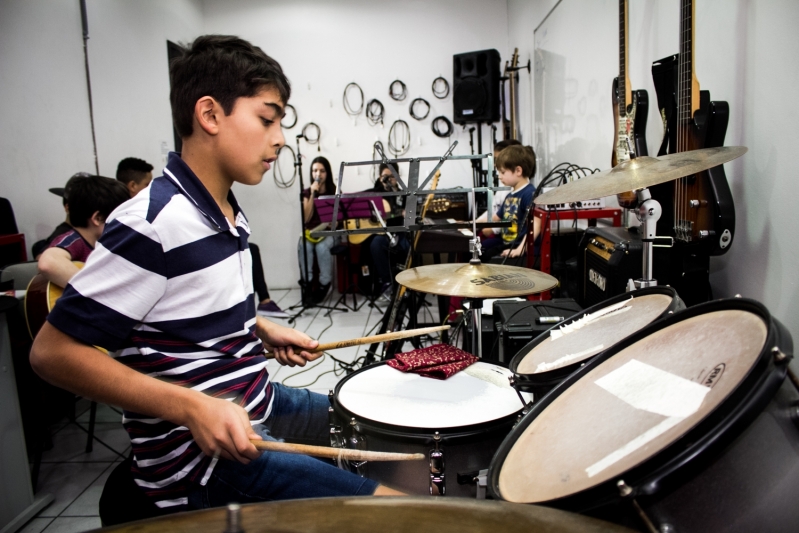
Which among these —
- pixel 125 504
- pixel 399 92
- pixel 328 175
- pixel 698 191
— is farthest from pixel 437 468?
pixel 399 92

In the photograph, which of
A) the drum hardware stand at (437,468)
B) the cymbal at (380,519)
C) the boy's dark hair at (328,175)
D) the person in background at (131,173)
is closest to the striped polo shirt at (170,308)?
the drum hardware stand at (437,468)

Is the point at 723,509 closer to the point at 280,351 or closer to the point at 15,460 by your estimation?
the point at 280,351

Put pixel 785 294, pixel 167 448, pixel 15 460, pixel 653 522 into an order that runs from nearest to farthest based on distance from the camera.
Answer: pixel 653 522, pixel 167 448, pixel 785 294, pixel 15 460

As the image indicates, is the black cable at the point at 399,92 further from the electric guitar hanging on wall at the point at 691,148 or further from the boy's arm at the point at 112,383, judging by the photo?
the boy's arm at the point at 112,383

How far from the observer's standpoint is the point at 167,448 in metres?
0.94

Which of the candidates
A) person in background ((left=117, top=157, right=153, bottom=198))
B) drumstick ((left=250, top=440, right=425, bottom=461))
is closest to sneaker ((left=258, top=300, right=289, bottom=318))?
person in background ((left=117, top=157, right=153, bottom=198))

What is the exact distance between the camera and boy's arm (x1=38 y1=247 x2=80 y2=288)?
79.7 inches

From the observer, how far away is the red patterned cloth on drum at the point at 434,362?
4.33ft

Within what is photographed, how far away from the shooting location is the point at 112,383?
833mm

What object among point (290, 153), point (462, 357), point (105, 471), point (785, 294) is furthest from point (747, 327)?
point (290, 153)

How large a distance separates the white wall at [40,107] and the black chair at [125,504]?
305 cm

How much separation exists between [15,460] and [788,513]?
2107 mm

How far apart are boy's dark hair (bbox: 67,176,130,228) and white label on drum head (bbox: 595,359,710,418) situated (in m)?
2.22

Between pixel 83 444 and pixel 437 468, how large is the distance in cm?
210
